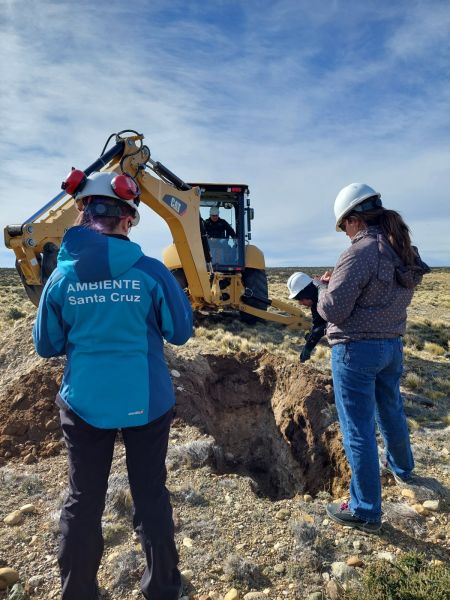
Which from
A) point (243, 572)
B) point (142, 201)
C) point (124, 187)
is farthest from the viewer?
point (142, 201)

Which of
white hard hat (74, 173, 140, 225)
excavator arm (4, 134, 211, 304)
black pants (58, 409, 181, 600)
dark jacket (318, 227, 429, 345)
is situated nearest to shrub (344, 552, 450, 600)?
black pants (58, 409, 181, 600)

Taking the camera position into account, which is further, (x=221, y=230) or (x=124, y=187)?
(x=221, y=230)

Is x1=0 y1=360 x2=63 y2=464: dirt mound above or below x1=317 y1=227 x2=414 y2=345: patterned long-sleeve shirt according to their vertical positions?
below

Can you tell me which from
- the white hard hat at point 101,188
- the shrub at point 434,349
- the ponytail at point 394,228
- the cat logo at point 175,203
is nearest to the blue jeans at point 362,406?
the ponytail at point 394,228

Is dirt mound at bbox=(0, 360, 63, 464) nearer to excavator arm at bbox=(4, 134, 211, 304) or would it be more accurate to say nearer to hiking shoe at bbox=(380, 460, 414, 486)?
excavator arm at bbox=(4, 134, 211, 304)

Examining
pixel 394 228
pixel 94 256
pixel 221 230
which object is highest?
pixel 221 230

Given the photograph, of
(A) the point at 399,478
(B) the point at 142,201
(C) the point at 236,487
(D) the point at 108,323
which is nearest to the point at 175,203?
(B) the point at 142,201

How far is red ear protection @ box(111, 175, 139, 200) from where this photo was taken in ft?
7.98

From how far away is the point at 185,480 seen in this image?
422cm

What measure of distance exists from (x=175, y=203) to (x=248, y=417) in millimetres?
3842

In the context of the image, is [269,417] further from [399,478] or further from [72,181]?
[72,181]

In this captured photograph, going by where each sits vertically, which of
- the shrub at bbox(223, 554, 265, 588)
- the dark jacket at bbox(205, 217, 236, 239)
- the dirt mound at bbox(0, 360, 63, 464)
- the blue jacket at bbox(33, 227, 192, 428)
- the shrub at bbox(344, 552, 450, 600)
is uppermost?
the dark jacket at bbox(205, 217, 236, 239)

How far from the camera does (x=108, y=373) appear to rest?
7.71 feet

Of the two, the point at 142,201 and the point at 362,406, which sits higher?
the point at 142,201
